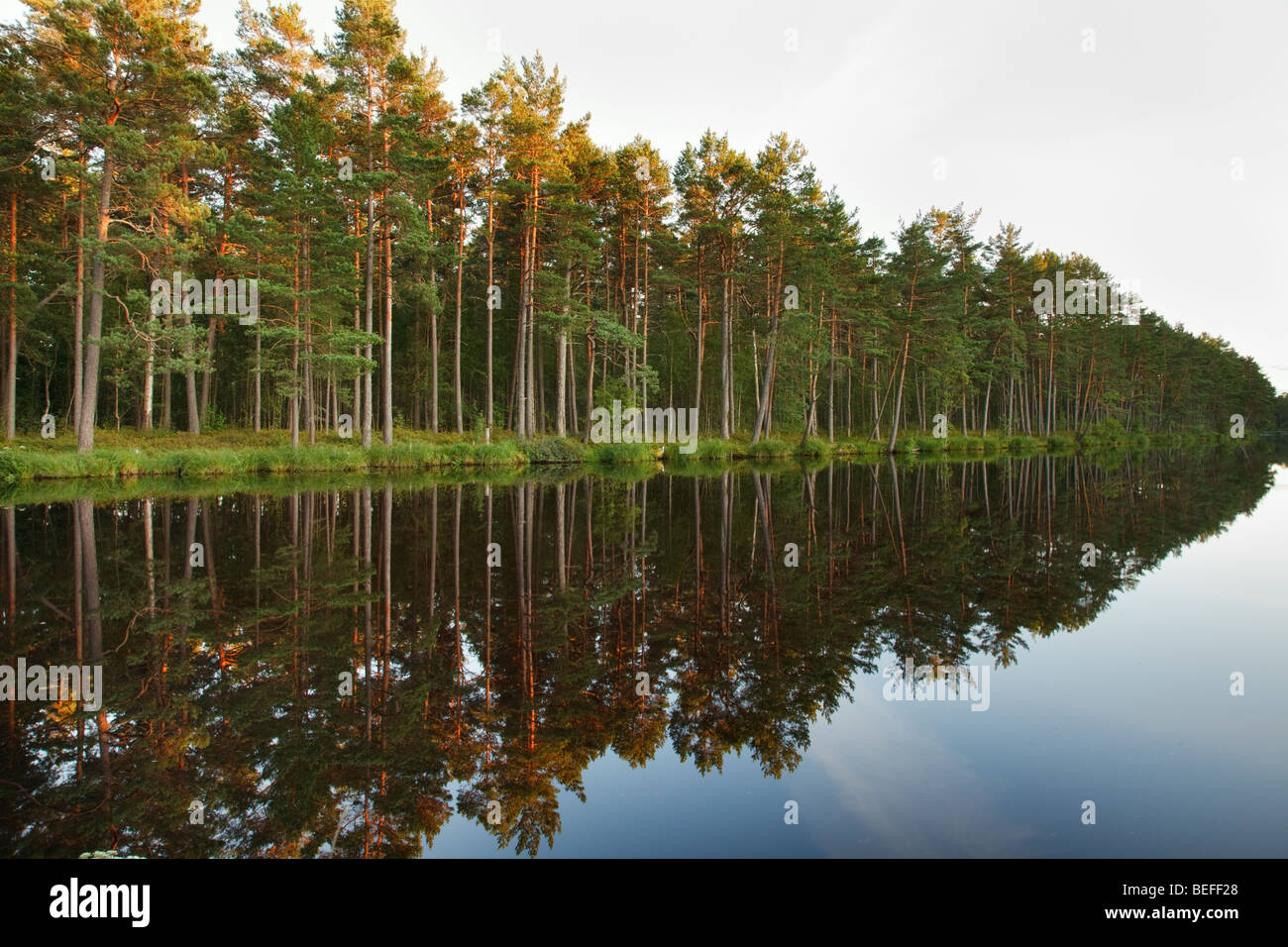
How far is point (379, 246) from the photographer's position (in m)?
31.5

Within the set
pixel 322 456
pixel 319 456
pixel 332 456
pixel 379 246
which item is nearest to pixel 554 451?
pixel 332 456

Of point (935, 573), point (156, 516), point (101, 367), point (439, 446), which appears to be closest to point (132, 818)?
point (935, 573)

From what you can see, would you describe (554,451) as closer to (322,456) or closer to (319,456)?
(322,456)

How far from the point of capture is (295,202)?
86.5ft

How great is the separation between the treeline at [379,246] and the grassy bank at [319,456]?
1.18 meters

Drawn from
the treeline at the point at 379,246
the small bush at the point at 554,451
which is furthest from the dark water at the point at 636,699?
the small bush at the point at 554,451

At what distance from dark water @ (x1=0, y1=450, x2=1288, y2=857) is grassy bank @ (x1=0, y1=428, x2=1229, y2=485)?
13.5 m

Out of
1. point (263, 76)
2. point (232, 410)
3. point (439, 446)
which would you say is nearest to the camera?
point (439, 446)

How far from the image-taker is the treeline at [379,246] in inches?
907

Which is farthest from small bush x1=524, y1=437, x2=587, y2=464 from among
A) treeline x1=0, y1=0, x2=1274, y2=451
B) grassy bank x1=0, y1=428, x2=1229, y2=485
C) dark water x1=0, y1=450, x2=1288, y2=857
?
dark water x1=0, y1=450, x2=1288, y2=857

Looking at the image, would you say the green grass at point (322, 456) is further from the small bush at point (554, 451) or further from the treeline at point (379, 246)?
the treeline at point (379, 246)

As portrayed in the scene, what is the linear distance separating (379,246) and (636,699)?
31.4 meters
